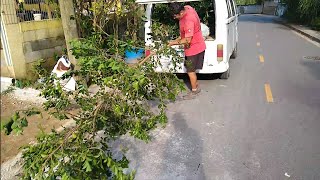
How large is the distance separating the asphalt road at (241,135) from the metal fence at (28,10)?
387 cm

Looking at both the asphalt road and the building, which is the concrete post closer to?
the building

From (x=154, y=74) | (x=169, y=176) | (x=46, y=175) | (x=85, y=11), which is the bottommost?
(x=169, y=176)

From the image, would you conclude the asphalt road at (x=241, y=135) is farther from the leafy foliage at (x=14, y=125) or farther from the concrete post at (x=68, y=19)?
the concrete post at (x=68, y=19)

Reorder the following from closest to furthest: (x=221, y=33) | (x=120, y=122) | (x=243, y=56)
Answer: (x=120, y=122)
(x=221, y=33)
(x=243, y=56)

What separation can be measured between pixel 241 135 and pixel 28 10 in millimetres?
5475

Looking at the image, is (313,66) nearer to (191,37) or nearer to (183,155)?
(191,37)

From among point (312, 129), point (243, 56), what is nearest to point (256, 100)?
point (312, 129)

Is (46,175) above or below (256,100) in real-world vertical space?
above

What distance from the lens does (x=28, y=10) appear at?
6.98m

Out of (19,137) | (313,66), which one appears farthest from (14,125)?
(313,66)

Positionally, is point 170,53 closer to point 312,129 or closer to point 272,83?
point 312,129

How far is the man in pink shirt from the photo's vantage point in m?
5.67

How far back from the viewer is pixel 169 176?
3537mm

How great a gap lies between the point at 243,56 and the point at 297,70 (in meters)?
2.52
